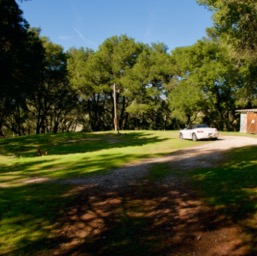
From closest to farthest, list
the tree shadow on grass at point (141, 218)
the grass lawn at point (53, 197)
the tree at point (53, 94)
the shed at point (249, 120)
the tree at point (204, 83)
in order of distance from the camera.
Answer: the tree shadow on grass at point (141, 218) → the grass lawn at point (53, 197) → the shed at point (249, 120) → the tree at point (204, 83) → the tree at point (53, 94)

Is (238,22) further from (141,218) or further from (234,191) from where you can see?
(141,218)

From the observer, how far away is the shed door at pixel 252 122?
3353 centimetres

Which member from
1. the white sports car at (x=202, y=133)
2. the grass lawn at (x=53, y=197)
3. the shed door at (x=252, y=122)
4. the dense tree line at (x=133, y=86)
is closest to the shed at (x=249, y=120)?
the shed door at (x=252, y=122)

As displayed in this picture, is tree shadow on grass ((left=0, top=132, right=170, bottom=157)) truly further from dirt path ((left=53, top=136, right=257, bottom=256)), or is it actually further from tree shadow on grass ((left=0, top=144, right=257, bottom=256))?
dirt path ((left=53, top=136, right=257, bottom=256))

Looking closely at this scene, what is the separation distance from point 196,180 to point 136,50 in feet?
160

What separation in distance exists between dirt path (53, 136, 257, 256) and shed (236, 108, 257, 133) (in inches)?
1069

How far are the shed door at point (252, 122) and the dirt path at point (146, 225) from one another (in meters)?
27.2

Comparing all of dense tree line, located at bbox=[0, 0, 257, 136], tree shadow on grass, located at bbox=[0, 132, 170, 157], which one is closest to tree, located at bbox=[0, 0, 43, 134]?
dense tree line, located at bbox=[0, 0, 257, 136]

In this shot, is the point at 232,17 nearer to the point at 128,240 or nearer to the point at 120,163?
the point at 120,163

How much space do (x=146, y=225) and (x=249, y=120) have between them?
103 feet

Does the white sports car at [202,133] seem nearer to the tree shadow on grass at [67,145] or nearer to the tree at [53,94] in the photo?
the tree shadow on grass at [67,145]

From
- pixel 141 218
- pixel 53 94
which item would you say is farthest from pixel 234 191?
pixel 53 94

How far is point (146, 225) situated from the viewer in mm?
6500

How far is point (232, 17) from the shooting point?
588 inches
